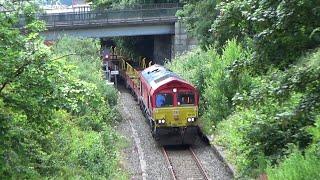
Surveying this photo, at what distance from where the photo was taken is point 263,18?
29.5 ft

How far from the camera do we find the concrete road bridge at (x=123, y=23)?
41594 millimetres

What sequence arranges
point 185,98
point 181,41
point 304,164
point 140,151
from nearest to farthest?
point 304,164 → point 140,151 → point 185,98 → point 181,41

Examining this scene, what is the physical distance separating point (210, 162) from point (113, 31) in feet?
82.7

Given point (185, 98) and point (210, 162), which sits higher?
point (185, 98)

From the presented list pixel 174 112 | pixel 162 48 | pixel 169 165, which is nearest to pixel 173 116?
pixel 174 112

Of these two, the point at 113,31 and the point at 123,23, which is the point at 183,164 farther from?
the point at 113,31

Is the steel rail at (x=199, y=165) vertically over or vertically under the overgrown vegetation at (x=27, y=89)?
under

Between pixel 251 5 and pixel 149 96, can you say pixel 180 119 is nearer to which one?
pixel 149 96

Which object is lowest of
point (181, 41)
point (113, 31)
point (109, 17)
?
point (181, 41)

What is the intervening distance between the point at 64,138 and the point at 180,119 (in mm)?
6600

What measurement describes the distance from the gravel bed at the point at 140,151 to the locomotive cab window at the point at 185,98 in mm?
2206

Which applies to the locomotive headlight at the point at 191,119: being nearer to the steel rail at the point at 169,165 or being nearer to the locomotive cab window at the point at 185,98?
the locomotive cab window at the point at 185,98

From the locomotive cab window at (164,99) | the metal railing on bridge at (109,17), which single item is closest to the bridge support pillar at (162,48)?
the metal railing on bridge at (109,17)

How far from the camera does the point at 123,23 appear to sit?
42.9 meters
